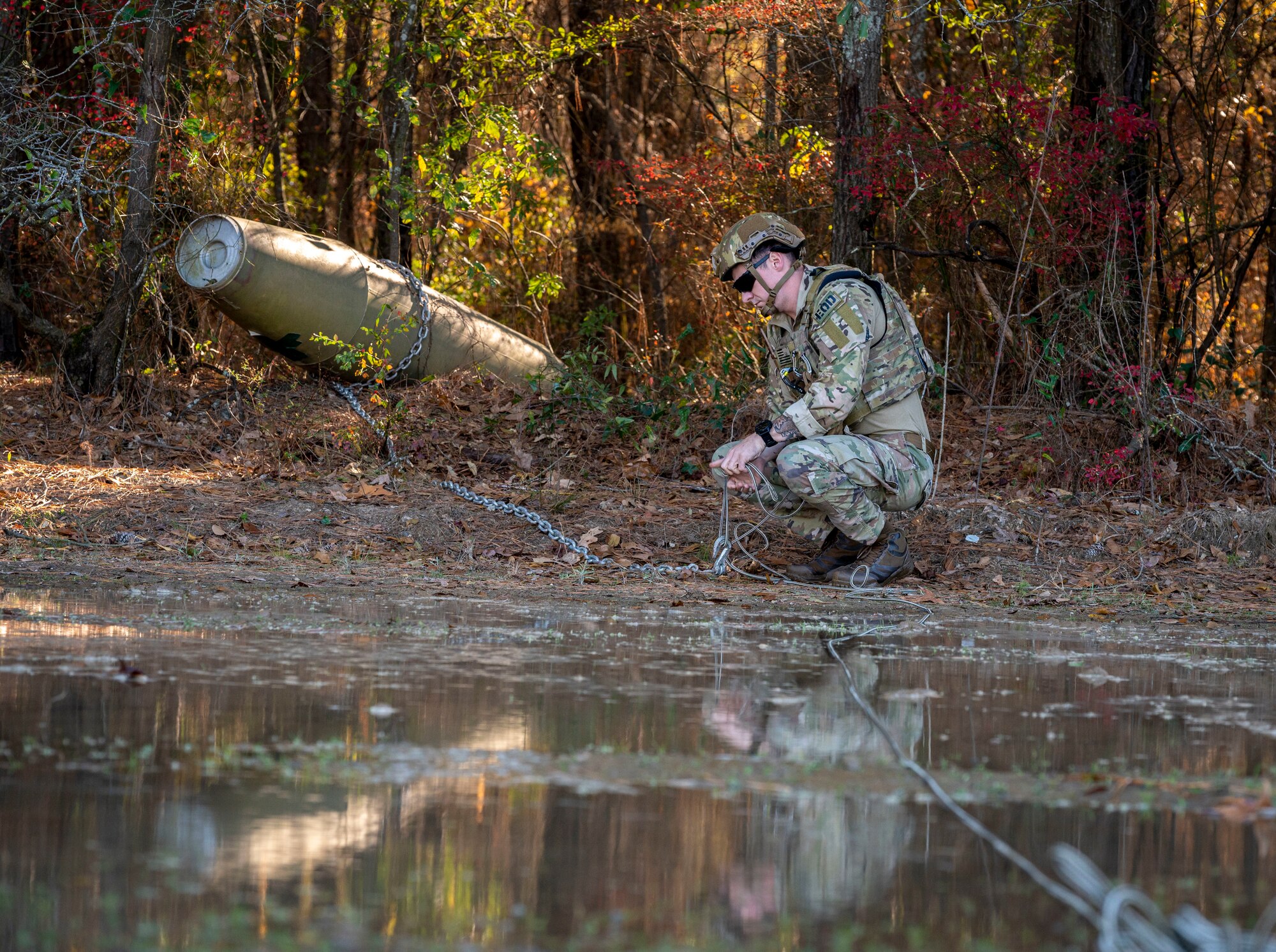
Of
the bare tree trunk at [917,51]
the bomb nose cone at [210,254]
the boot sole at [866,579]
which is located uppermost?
the bare tree trunk at [917,51]

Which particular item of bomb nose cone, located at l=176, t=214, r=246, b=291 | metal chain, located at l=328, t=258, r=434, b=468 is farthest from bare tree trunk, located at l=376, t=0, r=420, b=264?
bomb nose cone, located at l=176, t=214, r=246, b=291

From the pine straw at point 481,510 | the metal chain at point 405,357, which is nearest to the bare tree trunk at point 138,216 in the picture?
the pine straw at point 481,510

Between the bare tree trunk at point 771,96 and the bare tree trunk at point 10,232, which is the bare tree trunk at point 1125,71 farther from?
the bare tree trunk at point 10,232

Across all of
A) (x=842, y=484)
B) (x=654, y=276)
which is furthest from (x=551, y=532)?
(x=654, y=276)

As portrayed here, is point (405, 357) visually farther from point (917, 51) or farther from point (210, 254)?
point (917, 51)

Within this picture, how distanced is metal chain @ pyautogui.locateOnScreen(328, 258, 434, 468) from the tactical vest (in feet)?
13.5

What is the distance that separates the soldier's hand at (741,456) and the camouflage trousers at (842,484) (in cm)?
6

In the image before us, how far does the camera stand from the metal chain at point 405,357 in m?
10.9

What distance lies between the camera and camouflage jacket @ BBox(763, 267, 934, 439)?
269 inches

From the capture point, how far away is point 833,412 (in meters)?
6.87

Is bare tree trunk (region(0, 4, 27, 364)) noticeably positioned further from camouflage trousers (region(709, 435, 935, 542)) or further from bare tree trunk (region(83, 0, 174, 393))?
camouflage trousers (region(709, 435, 935, 542))

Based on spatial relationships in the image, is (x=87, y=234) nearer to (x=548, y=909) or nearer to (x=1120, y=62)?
(x=1120, y=62)

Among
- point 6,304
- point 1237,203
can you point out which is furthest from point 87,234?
point 1237,203

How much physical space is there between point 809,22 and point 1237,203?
407 cm
